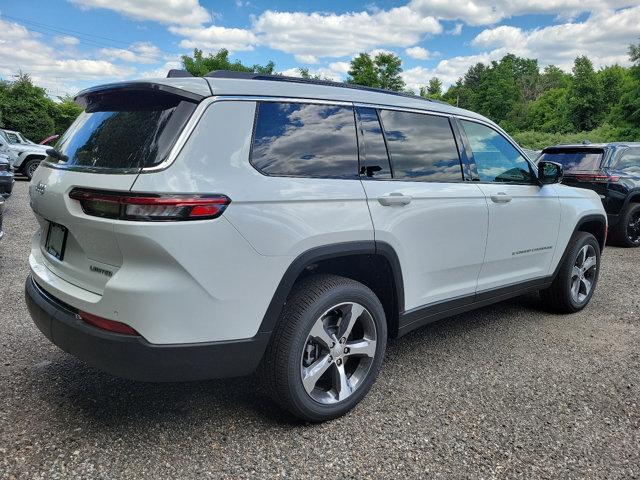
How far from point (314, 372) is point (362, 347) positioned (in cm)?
35

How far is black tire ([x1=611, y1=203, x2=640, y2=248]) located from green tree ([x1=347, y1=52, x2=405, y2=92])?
49771 mm

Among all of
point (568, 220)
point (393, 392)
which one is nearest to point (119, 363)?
point (393, 392)

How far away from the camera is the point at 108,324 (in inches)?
88.4

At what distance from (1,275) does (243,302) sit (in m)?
4.42

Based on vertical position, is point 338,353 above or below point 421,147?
below

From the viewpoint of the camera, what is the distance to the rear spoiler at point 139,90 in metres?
2.30

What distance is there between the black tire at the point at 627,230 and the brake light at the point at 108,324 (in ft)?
28.0

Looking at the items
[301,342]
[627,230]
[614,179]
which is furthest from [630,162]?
[301,342]

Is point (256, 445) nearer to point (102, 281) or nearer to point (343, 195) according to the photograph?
point (102, 281)

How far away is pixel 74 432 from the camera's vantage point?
2.55m

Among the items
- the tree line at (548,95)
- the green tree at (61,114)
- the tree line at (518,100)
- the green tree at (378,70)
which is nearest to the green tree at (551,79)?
the tree line at (548,95)

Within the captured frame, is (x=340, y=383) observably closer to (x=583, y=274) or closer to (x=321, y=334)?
(x=321, y=334)

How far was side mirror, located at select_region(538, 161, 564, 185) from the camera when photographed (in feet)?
13.5

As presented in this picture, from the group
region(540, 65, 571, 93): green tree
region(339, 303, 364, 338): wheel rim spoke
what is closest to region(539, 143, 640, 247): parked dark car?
region(339, 303, 364, 338): wheel rim spoke
